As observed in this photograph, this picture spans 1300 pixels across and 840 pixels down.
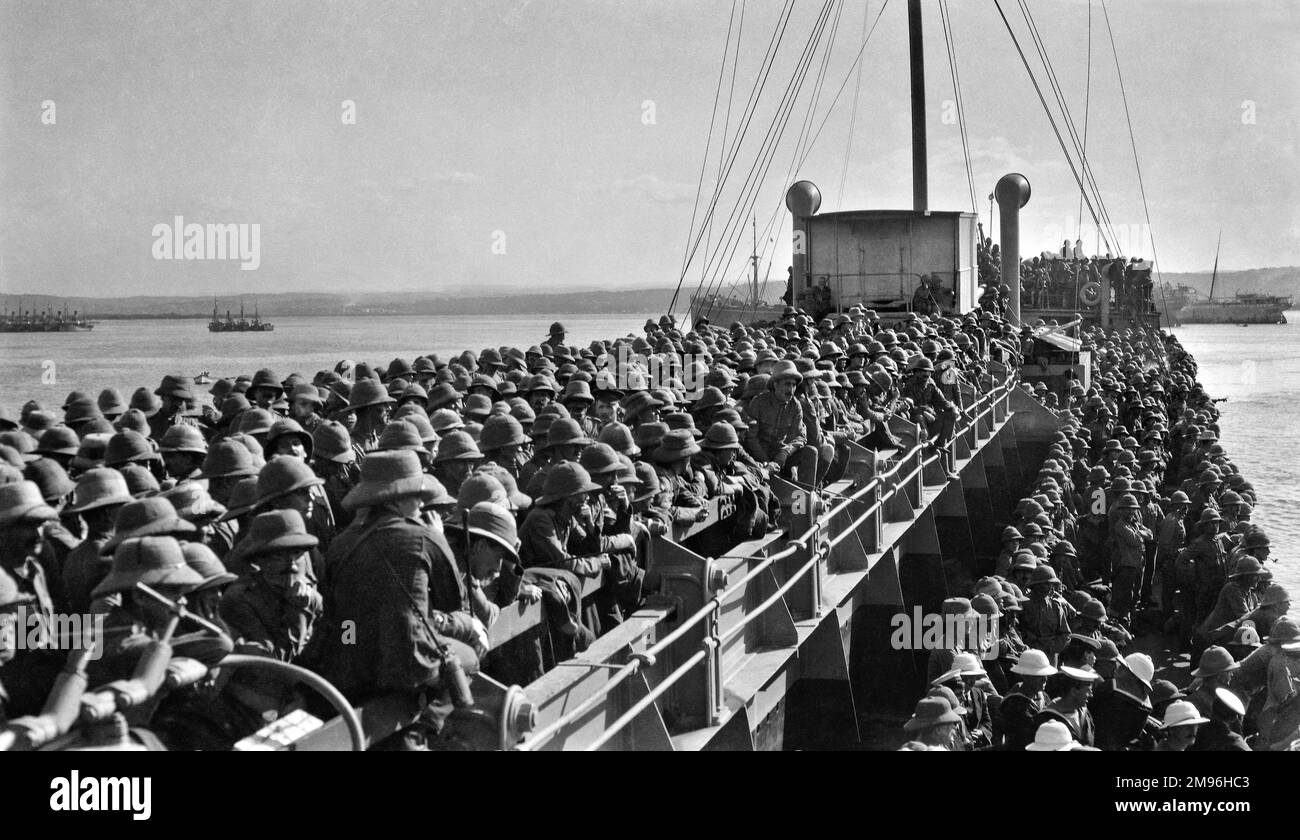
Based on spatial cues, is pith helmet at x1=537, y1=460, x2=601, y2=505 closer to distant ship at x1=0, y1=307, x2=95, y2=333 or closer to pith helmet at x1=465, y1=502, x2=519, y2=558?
pith helmet at x1=465, y1=502, x2=519, y2=558

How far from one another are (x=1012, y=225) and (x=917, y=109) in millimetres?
6299

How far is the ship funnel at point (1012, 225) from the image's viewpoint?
34250 millimetres

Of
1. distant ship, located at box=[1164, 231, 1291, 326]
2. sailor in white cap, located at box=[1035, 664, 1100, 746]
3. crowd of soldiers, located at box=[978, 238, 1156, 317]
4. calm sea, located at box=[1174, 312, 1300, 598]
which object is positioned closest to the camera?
sailor in white cap, located at box=[1035, 664, 1100, 746]

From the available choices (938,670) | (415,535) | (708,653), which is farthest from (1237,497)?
(415,535)

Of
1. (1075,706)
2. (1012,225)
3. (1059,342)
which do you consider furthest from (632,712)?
(1012,225)

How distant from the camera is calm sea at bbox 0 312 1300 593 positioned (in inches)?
995

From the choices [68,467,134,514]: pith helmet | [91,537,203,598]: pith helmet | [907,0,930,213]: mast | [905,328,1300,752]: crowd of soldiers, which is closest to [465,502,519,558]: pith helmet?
[91,537,203,598]: pith helmet

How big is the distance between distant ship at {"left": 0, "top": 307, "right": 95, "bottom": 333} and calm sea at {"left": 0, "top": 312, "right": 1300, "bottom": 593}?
1.75 ft

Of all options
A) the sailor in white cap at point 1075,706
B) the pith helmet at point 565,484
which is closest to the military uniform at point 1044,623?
the sailor in white cap at point 1075,706

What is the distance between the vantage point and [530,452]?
8.72 m

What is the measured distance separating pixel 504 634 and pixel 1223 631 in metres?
7.43

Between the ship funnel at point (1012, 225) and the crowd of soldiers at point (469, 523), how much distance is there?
18685 millimetres

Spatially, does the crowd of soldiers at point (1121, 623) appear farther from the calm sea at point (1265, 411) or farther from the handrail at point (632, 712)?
the calm sea at point (1265, 411)
